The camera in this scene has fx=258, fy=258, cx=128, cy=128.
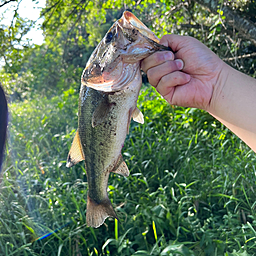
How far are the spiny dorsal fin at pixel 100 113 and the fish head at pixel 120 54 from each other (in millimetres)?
94

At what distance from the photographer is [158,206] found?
2.93 m

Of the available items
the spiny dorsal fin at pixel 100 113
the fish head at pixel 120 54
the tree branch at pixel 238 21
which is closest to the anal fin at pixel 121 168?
the spiny dorsal fin at pixel 100 113

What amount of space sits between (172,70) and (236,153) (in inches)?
105

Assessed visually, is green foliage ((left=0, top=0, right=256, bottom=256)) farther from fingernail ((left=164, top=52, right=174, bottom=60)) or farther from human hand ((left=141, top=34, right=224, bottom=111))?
fingernail ((left=164, top=52, right=174, bottom=60))

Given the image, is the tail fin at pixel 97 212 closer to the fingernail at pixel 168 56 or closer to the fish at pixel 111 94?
the fish at pixel 111 94

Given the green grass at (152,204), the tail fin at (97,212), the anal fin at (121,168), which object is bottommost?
the green grass at (152,204)

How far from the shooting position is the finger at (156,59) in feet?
4.90

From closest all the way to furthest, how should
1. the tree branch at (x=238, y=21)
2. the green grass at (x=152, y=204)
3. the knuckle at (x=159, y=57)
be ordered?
the knuckle at (x=159, y=57), the green grass at (x=152, y=204), the tree branch at (x=238, y=21)

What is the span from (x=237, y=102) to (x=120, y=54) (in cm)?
81

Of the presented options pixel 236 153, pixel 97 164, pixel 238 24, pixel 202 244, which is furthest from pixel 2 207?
pixel 238 24

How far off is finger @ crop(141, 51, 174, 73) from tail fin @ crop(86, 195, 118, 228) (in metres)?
0.99

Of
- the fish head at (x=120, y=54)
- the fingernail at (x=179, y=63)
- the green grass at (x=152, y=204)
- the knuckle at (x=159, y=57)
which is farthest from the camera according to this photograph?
the green grass at (x=152, y=204)

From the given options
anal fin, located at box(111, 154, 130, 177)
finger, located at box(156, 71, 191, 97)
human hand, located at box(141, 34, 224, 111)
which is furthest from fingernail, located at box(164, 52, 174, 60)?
anal fin, located at box(111, 154, 130, 177)

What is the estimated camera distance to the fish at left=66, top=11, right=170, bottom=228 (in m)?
1.39
